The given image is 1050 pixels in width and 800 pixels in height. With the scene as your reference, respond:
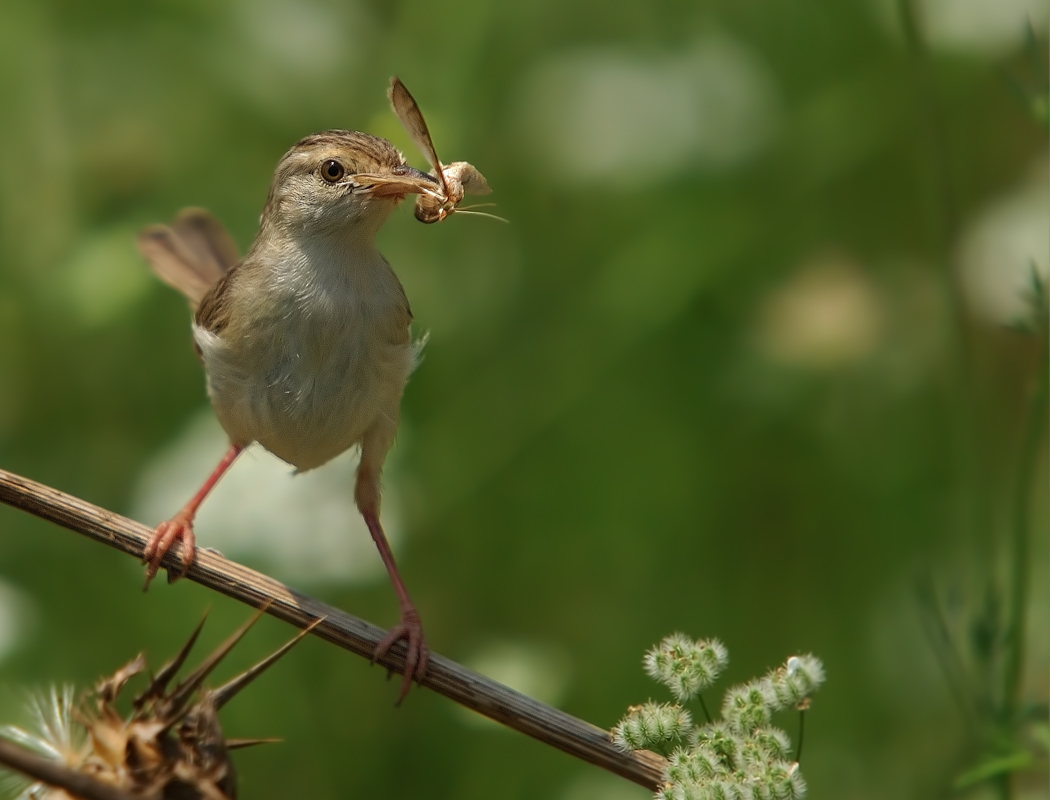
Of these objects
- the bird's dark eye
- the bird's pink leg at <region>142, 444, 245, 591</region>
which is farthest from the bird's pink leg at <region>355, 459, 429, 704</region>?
the bird's dark eye

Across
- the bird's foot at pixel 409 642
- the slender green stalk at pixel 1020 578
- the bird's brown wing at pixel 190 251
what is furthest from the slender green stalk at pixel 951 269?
the bird's brown wing at pixel 190 251

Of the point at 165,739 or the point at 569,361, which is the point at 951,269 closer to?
the point at 569,361

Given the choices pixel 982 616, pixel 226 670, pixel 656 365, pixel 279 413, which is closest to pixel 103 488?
pixel 226 670

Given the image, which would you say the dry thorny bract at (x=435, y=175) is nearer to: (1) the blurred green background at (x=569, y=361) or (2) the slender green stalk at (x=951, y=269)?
(1) the blurred green background at (x=569, y=361)

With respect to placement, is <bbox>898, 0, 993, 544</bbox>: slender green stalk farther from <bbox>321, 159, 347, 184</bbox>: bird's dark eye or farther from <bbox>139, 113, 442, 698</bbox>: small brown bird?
<bbox>321, 159, 347, 184</bbox>: bird's dark eye

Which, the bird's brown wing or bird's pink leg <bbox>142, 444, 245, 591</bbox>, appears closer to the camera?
bird's pink leg <bbox>142, 444, 245, 591</bbox>

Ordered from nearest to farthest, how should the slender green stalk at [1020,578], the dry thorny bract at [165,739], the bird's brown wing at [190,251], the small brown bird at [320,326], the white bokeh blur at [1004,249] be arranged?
the dry thorny bract at [165,739], the slender green stalk at [1020,578], the small brown bird at [320,326], the white bokeh blur at [1004,249], the bird's brown wing at [190,251]

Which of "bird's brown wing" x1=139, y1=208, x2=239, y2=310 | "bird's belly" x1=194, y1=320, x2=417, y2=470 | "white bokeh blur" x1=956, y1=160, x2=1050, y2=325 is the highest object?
"white bokeh blur" x1=956, y1=160, x2=1050, y2=325
